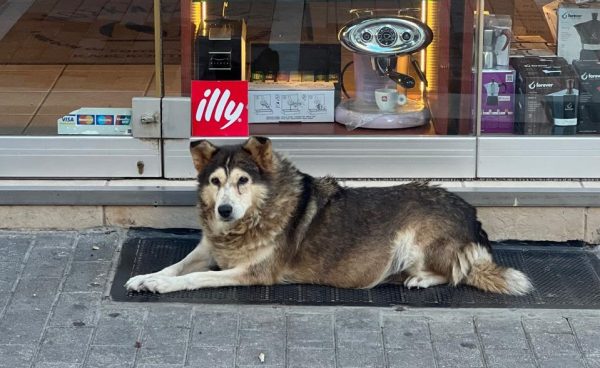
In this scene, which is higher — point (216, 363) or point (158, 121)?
point (158, 121)

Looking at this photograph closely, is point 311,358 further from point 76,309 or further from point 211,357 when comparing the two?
point 76,309

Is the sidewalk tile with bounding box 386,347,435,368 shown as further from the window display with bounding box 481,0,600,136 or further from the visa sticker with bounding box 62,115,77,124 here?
the visa sticker with bounding box 62,115,77,124

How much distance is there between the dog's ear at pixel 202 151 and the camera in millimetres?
5664

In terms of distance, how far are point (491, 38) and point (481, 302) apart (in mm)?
1728

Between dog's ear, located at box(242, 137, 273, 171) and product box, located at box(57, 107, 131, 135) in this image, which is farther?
product box, located at box(57, 107, 131, 135)

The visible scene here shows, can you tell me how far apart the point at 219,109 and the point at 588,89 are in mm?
2203

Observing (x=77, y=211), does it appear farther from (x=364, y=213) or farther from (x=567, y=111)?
(x=567, y=111)

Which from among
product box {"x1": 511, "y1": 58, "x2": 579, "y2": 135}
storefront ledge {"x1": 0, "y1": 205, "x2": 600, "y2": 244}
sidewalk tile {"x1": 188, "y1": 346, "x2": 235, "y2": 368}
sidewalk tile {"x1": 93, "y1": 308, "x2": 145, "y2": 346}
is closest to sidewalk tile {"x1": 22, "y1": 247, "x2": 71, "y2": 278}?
storefront ledge {"x1": 0, "y1": 205, "x2": 600, "y2": 244}

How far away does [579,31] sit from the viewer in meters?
6.60

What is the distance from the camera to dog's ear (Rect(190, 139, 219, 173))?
223 inches

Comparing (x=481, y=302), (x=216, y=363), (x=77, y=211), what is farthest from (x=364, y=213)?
(x=77, y=211)

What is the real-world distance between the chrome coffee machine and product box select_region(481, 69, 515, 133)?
1444mm

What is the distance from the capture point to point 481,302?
564 centimetres

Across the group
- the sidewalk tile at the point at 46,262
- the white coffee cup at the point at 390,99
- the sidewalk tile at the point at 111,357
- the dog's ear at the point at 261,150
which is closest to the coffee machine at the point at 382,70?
the white coffee cup at the point at 390,99
